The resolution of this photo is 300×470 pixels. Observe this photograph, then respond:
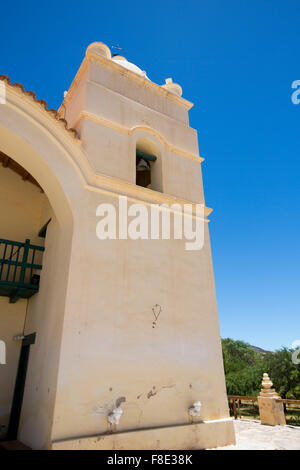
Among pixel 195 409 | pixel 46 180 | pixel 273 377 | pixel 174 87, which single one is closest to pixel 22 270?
pixel 46 180

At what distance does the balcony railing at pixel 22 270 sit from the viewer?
791 cm

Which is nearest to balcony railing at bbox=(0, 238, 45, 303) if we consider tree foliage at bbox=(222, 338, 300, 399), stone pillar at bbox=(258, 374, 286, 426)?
stone pillar at bbox=(258, 374, 286, 426)

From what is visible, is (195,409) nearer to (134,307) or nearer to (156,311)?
(156,311)

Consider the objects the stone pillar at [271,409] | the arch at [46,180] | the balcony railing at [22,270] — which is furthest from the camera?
the stone pillar at [271,409]

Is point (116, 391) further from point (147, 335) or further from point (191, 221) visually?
point (191, 221)

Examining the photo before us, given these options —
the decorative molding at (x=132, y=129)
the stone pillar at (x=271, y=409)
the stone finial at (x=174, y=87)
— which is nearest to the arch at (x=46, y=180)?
the decorative molding at (x=132, y=129)

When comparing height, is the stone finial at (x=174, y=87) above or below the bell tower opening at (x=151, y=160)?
above

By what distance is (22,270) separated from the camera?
27.0 ft

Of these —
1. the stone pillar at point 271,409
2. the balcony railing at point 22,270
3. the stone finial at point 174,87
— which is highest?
the stone finial at point 174,87

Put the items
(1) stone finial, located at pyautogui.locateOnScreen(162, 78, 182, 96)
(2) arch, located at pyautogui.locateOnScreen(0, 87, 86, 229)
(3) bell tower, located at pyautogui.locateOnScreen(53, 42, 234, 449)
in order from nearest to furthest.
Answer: (3) bell tower, located at pyautogui.locateOnScreen(53, 42, 234, 449), (2) arch, located at pyautogui.locateOnScreen(0, 87, 86, 229), (1) stone finial, located at pyautogui.locateOnScreen(162, 78, 182, 96)

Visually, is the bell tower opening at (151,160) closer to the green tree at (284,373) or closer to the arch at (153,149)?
the arch at (153,149)

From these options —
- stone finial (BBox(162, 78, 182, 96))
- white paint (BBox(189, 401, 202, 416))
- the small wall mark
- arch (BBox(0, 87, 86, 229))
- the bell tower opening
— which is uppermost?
stone finial (BBox(162, 78, 182, 96))

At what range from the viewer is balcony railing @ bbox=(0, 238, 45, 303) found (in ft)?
26.0

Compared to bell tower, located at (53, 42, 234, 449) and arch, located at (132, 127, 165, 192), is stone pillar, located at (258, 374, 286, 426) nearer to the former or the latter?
bell tower, located at (53, 42, 234, 449)
